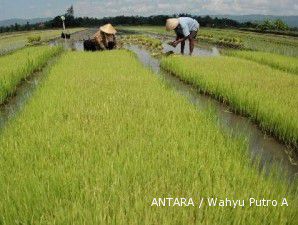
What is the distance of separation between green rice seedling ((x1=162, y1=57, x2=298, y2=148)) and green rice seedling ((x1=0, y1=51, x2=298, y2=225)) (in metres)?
0.69

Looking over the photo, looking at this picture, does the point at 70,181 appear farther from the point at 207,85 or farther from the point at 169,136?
the point at 207,85

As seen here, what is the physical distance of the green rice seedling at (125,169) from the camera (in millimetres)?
1946

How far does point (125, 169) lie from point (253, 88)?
351 centimetres

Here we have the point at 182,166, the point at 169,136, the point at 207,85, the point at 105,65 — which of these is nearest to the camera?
the point at 182,166

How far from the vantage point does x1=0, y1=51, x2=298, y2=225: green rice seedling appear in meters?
1.95

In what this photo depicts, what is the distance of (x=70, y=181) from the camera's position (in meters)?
2.29

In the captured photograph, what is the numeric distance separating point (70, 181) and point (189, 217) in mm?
817

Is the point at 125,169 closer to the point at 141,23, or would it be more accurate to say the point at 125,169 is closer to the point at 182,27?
the point at 182,27

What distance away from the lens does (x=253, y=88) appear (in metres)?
5.46

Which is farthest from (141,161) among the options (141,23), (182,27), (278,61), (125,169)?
(141,23)

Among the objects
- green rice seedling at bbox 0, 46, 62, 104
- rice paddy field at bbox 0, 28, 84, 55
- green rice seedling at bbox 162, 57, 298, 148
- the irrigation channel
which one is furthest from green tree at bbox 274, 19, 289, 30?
the irrigation channel

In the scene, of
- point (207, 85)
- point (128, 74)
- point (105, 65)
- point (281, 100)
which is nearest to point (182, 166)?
point (281, 100)

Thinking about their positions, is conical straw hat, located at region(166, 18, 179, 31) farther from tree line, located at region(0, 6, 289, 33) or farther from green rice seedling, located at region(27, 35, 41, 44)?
tree line, located at region(0, 6, 289, 33)

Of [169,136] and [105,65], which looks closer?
[169,136]
